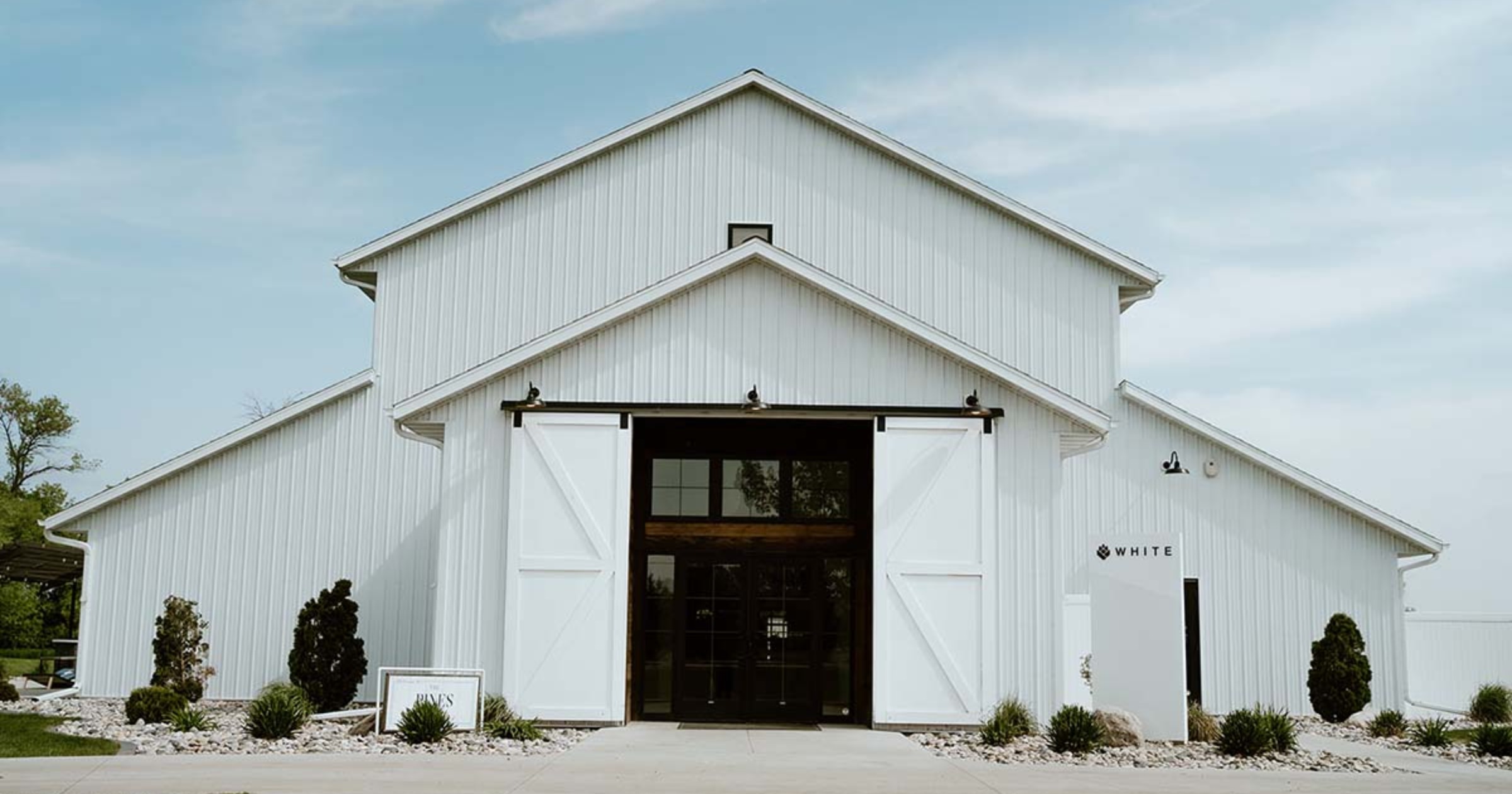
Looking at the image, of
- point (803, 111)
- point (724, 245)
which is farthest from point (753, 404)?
point (803, 111)

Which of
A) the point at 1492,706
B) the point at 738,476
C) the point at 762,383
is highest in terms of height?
the point at 762,383

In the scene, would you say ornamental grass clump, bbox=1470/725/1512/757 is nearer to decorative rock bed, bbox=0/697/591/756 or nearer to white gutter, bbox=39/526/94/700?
decorative rock bed, bbox=0/697/591/756

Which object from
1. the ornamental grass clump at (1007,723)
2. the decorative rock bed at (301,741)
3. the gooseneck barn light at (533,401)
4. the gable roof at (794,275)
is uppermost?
the gable roof at (794,275)

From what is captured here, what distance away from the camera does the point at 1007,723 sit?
17344 millimetres

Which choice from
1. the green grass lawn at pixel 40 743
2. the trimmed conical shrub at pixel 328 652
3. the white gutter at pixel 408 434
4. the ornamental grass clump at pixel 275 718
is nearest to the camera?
the green grass lawn at pixel 40 743

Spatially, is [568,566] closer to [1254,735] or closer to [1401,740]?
[1254,735]

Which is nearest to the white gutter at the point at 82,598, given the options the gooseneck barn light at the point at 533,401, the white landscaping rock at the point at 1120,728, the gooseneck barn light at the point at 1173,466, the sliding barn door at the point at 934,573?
the gooseneck barn light at the point at 533,401

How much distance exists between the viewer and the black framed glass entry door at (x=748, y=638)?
19953mm

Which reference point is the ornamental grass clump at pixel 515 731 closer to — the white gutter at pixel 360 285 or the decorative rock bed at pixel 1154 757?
the decorative rock bed at pixel 1154 757

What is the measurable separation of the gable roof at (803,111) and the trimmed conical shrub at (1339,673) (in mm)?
6585

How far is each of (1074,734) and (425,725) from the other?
749 cm

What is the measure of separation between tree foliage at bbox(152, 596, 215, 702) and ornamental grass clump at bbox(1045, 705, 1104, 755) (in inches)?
517

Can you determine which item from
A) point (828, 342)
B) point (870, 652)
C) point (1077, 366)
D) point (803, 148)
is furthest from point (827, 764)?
point (803, 148)

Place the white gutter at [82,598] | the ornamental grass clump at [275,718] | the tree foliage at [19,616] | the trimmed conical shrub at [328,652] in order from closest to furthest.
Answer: the ornamental grass clump at [275,718]
the trimmed conical shrub at [328,652]
the white gutter at [82,598]
the tree foliage at [19,616]
